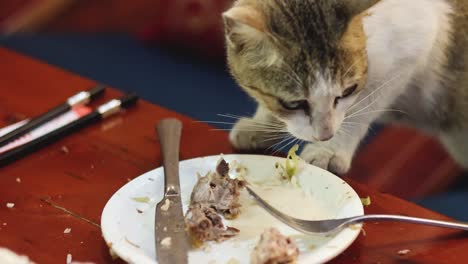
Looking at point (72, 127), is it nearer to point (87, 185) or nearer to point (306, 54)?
point (87, 185)

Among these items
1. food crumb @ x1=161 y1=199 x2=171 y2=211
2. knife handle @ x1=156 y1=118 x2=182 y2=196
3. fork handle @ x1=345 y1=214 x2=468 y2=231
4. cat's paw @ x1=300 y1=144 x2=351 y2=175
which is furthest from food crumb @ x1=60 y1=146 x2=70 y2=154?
fork handle @ x1=345 y1=214 x2=468 y2=231

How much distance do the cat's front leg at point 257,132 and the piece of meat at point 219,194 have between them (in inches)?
7.4

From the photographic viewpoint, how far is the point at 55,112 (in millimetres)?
1167

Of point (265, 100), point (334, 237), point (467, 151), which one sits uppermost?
point (265, 100)

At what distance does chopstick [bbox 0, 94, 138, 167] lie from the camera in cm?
106

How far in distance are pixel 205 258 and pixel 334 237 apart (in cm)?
16

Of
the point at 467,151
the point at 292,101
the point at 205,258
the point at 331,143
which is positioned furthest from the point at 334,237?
the point at 467,151

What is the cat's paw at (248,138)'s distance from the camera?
44.1 inches

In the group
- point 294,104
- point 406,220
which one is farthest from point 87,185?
point 406,220

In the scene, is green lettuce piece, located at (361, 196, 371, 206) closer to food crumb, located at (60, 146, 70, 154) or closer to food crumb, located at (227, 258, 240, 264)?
food crumb, located at (227, 258, 240, 264)

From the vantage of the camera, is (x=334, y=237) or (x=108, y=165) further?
(x=108, y=165)

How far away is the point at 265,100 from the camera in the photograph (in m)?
1.12

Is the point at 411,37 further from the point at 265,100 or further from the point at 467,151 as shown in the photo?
the point at 467,151

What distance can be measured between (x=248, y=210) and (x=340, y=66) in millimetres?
252
